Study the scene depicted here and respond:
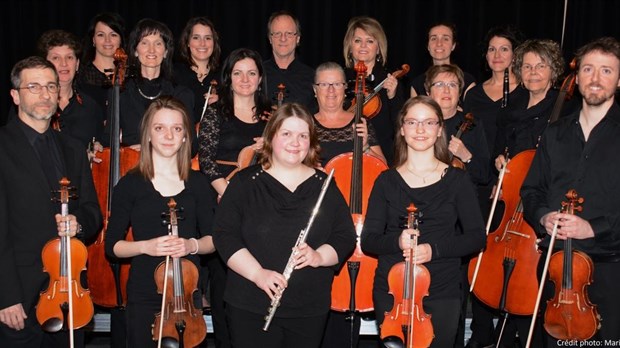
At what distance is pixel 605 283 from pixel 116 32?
313 centimetres

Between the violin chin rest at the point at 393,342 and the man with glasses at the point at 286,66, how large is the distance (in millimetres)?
2061

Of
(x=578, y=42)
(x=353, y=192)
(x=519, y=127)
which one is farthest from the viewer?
(x=578, y=42)

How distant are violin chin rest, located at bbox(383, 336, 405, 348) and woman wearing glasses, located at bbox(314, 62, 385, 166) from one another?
3.84ft

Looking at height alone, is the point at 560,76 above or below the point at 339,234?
above

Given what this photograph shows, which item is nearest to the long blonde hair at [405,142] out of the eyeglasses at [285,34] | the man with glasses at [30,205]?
the man with glasses at [30,205]

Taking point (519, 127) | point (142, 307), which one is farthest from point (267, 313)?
point (519, 127)

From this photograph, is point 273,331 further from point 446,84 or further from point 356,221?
point 446,84

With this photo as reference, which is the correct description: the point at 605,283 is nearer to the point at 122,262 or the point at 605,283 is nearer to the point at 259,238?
the point at 259,238

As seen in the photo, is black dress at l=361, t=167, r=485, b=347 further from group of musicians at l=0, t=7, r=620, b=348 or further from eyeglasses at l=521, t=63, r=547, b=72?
eyeglasses at l=521, t=63, r=547, b=72

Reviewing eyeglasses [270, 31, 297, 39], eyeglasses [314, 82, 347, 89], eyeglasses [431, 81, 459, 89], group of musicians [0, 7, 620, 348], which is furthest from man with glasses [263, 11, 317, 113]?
group of musicians [0, 7, 620, 348]

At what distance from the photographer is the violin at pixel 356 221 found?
362cm

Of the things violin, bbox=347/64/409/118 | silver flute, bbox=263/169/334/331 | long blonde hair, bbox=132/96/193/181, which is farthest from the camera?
violin, bbox=347/64/409/118

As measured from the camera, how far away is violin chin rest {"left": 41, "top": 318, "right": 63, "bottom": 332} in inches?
121

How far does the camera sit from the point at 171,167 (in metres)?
3.36
